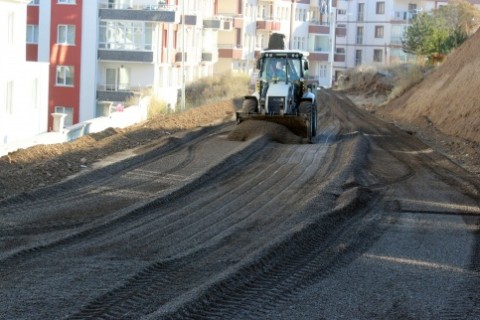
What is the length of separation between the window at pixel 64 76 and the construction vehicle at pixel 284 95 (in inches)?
1248

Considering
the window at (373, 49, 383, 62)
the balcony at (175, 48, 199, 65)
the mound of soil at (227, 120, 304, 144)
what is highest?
the window at (373, 49, 383, 62)

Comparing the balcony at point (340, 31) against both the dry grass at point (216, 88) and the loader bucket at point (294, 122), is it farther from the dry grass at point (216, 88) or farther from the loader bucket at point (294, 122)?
the loader bucket at point (294, 122)

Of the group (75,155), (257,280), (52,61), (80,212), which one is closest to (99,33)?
(52,61)

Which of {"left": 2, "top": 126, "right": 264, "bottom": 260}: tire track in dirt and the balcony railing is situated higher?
the balcony railing

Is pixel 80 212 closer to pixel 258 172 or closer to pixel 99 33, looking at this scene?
pixel 258 172

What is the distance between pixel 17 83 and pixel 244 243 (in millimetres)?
28794

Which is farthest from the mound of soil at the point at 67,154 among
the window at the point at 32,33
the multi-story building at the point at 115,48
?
the window at the point at 32,33

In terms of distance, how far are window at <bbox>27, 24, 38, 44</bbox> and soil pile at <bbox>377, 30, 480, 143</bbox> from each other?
2318 centimetres

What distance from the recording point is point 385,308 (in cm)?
1075

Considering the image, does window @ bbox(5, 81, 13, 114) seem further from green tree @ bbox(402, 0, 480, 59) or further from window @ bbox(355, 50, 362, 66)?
window @ bbox(355, 50, 362, 66)

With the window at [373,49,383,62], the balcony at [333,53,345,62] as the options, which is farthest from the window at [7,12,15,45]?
the balcony at [333,53,345,62]

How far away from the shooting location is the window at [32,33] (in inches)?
2375

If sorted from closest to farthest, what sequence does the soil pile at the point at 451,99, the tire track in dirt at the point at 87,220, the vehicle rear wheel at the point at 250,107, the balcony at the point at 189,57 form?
the tire track in dirt at the point at 87,220
the vehicle rear wheel at the point at 250,107
the soil pile at the point at 451,99
the balcony at the point at 189,57

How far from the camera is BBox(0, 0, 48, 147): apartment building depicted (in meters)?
39.5
